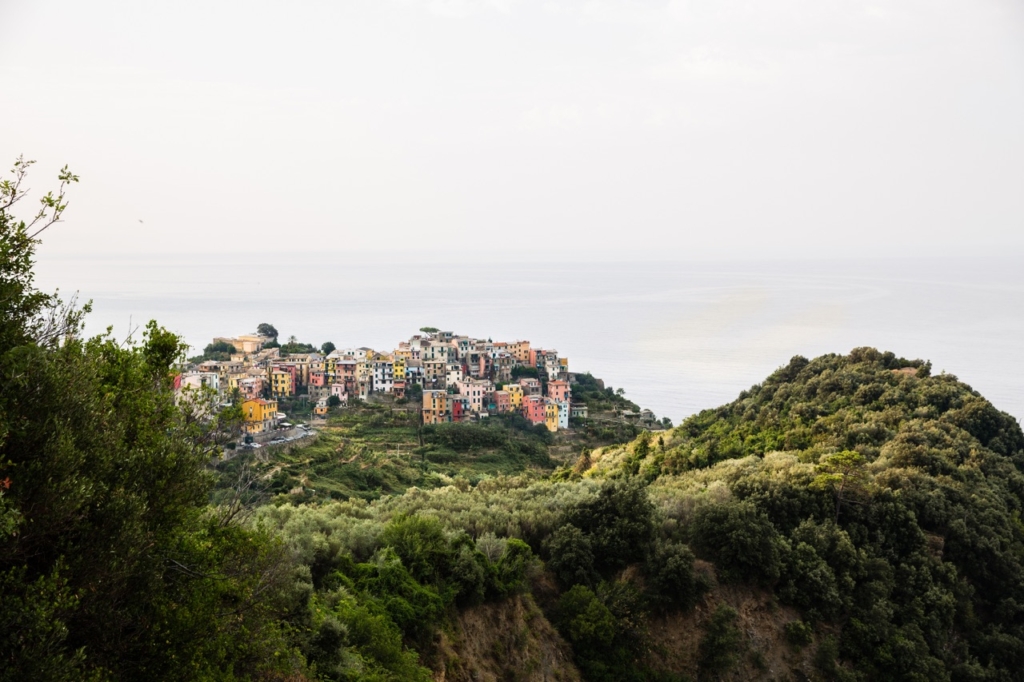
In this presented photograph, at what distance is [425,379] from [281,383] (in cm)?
769

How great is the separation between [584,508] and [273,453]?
796 inches

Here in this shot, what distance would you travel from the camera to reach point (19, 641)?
448 centimetres

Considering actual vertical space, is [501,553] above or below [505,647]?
above

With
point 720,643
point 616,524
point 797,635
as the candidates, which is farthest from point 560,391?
point 720,643

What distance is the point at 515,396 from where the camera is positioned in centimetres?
4344

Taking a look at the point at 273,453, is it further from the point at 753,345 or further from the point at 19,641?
the point at 753,345

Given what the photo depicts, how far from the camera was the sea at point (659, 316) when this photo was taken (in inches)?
2089

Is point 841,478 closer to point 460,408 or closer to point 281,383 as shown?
point 460,408

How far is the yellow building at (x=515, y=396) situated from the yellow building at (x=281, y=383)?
11321 millimetres

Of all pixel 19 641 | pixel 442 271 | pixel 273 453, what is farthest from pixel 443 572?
pixel 442 271

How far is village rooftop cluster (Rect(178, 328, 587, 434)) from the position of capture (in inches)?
1609

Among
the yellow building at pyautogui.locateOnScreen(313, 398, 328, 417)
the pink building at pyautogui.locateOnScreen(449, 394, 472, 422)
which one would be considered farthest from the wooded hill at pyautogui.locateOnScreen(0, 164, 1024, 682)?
the pink building at pyautogui.locateOnScreen(449, 394, 472, 422)

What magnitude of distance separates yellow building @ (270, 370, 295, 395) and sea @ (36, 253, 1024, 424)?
10556mm

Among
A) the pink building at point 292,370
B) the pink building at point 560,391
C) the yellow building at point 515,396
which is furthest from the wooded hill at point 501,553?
the pink building at point 560,391
